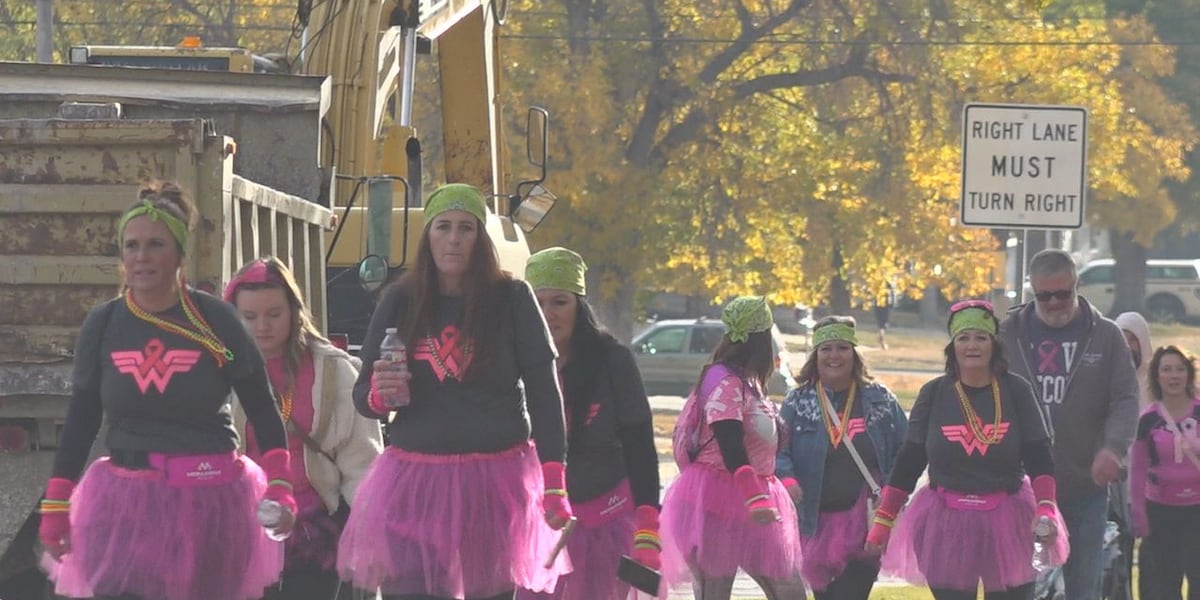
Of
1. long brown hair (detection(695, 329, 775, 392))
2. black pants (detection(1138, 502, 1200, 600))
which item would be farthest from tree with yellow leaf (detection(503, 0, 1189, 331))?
long brown hair (detection(695, 329, 775, 392))

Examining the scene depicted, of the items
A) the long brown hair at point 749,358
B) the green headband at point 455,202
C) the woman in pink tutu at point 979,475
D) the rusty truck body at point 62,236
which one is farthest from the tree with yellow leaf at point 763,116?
the green headband at point 455,202

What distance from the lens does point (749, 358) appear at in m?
9.31

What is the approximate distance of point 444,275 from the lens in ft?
21.7

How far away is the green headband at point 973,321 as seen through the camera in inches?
345

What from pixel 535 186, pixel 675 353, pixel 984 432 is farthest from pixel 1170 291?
pixel 984 432

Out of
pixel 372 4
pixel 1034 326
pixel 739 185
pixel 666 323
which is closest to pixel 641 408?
pixel 1034 326

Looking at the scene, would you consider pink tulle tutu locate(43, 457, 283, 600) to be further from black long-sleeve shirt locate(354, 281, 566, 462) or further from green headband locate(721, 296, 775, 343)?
green headband locate(721, 296, 775, 343)

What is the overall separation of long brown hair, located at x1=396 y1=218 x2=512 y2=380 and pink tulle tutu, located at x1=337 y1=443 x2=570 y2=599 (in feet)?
1.04

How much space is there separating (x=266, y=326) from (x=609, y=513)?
1.45 metres

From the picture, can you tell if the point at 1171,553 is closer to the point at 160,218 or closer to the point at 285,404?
the point at 285,404

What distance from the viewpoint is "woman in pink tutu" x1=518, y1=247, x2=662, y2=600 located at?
747 centimetres

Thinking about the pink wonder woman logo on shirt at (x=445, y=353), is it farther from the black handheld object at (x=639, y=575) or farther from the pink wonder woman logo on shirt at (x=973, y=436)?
the pink wonder woman logo on shirt at (x=973, y=436)

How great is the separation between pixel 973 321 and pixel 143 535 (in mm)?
3707

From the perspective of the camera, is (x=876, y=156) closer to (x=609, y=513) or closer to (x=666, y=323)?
(x=666, y=323)
